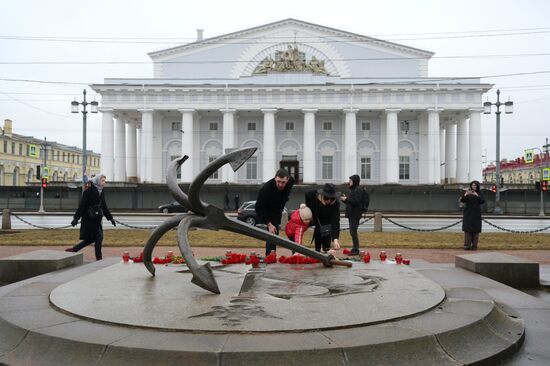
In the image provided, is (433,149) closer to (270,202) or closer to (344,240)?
(344,240)

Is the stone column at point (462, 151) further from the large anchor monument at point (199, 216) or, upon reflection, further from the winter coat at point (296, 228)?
the large anchor monument at point (199, 216)

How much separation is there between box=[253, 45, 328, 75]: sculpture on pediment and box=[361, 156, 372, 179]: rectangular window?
1041 centimetres

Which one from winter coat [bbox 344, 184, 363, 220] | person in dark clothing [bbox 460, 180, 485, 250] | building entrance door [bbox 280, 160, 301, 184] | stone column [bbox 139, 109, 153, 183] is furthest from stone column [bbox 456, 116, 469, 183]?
winter coat [bbox 344, 184, 363, 220]

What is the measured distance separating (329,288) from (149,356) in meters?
2.70

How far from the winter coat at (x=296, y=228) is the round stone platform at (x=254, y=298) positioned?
831 millimetres

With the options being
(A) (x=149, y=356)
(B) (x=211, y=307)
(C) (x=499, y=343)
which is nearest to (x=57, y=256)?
(B) (x=211, y=307)

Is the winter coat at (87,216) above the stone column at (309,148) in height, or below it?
below

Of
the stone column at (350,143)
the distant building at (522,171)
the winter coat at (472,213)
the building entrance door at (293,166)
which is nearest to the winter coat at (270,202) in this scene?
the winter coat at (472,213)

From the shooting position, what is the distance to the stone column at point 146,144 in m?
50.3

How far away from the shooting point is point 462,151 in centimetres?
5131

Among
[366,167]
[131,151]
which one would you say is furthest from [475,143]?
[131,151]

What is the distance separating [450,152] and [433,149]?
6.53 metres

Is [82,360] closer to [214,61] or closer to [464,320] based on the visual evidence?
[464,320]

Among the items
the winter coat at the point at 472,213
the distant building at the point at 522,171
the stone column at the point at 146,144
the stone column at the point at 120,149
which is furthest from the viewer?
the distant building at the point at 522,171
